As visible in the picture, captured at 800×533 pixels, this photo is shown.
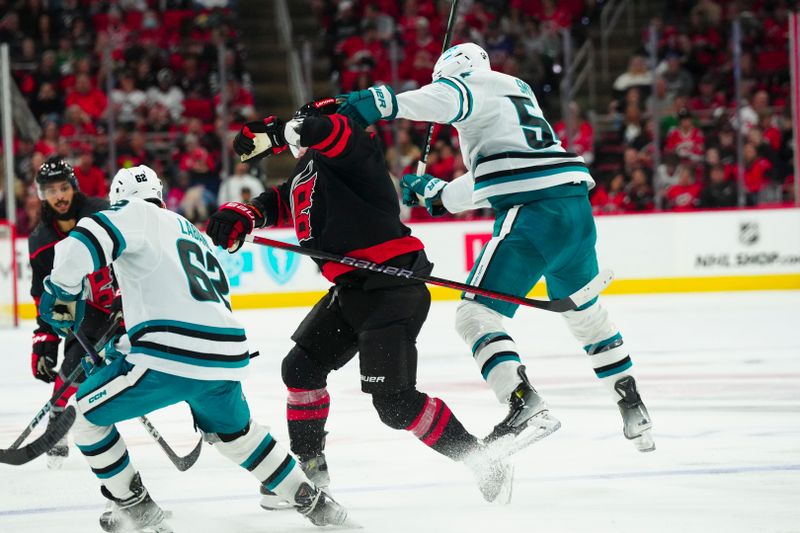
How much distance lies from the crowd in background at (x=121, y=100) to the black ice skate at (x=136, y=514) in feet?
21.8

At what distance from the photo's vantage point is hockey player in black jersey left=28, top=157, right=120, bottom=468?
400cm

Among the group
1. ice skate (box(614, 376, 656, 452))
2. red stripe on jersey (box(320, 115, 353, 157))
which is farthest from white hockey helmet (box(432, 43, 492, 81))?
ice skate (box(614, 376, 656, 452))

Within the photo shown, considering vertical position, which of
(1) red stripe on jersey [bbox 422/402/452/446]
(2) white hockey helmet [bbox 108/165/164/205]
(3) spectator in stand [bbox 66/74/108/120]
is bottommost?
(1) red stripe on jersey [bbox 422/402/452/446]

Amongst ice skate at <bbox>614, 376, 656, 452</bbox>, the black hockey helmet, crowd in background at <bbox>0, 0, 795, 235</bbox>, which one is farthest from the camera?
crowd in background at <bbox>0, 0, 795, 235</bbox>

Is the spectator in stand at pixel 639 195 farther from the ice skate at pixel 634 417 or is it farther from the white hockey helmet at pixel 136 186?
the white hockey helmet at pixel 136 186

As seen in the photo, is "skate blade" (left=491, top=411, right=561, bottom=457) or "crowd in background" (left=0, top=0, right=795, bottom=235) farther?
"crowd in background" (left=0, top=0, right=795, bottom=235)

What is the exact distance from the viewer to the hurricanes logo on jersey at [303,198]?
3.54 m

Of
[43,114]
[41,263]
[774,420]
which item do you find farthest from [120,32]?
[774,420]

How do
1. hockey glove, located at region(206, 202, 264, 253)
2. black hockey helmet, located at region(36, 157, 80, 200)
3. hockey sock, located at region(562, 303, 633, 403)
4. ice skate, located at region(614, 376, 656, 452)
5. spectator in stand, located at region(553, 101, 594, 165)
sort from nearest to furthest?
hockey glove, located at region(206, 202, 264, 253), ice skate, located at region(614, 376, 656, 452), hockey sock, located at region(562, 303, 633, 403), black hockey helmet, located at region(36, 157, 80, 200), spectator in stand, located at region(553, 101, 594, 165)

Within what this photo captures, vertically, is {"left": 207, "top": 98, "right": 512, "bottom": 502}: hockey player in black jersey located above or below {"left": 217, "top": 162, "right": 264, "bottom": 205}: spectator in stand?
above

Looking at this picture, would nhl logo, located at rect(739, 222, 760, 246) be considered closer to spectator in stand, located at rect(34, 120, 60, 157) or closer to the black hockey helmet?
spectator in stand, located at rect(34, 120, 60, 157)

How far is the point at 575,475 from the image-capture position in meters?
3.67

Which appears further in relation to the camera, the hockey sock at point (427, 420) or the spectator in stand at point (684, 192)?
the spectator in stand at point (684, 192)

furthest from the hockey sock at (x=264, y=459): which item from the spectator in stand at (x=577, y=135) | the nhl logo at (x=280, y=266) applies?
the spectator in stand at (x=577, y=135)
